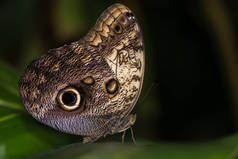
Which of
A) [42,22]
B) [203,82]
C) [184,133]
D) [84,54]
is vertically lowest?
[184,133]

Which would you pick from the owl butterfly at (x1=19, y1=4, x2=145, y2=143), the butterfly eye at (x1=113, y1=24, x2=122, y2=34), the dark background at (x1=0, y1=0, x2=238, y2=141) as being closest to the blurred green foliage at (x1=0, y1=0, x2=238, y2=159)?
the dark background at (x1=0, y1=0, x2=238, y2=141)

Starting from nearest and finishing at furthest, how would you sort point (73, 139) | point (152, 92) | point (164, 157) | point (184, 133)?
point (164, 157) < point (73, 139) < point (152, 92) < point (184, 133)

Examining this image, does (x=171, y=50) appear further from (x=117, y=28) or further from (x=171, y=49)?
(x=117, y=28)

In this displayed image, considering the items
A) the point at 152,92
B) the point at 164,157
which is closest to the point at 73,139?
the point at 152,92

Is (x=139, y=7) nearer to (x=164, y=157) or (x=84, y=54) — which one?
(x=84, y=54)

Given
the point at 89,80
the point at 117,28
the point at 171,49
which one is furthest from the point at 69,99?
the point at 171,49

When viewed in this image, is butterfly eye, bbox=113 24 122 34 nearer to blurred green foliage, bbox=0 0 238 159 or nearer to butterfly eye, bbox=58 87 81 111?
butterfly eye, bbox=58 87 81 111

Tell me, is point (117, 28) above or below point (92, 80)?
above
